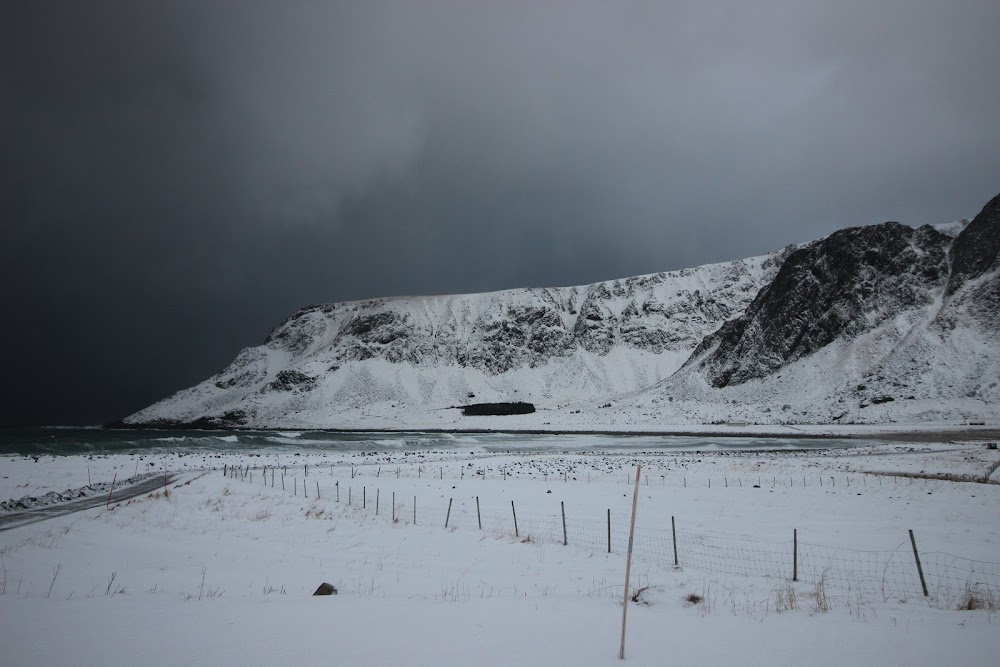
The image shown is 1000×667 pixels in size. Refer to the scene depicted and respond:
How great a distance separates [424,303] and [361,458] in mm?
148192

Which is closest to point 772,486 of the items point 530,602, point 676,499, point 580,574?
point 676,499

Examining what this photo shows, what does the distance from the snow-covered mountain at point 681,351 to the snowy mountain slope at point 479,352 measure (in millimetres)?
586

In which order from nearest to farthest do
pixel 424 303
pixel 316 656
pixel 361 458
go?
pixel 316 656 < pixel 361 458 < pixel 424 303

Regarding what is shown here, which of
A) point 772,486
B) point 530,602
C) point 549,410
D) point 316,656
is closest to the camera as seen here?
point 316,656

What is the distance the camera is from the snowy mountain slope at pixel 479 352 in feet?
511

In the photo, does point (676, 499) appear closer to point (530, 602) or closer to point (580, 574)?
point (580, 574)

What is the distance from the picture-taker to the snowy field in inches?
260

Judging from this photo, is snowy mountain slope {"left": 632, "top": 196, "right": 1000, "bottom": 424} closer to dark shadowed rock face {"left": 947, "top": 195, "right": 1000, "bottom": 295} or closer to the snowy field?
dark shadowed rock face {"left": 947, "top": 195, "right": 1000, "bottom": 295}

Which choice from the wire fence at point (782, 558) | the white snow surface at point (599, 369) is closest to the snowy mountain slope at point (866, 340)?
the white snow surface at point (599, 369)

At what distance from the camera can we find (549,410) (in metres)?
135

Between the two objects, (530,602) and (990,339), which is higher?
(990,339)

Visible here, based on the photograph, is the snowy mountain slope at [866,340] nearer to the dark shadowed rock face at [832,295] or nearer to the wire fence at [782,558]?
the dark shadowed rock face at [832,295]

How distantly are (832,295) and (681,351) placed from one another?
5658 centimetres

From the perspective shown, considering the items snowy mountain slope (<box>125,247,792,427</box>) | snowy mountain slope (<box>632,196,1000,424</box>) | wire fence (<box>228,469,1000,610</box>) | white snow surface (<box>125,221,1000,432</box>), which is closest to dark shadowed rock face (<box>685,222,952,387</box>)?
snowy mountain slope (<box>632,196,1000,424</box>)
